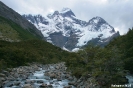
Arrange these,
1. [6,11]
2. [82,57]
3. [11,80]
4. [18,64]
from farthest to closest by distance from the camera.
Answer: [6,11] < [18,64] < [82,57] < [11,80]

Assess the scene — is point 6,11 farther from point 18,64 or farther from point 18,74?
point 18,74

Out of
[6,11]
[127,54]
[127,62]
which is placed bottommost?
[127,62]

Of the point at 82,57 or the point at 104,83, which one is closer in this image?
A: the point at 104,83

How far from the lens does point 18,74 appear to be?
3366cm

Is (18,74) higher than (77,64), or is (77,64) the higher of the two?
(77,64)

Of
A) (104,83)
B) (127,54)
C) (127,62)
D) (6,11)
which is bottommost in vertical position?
(104,83)

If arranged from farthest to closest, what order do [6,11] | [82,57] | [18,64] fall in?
[6,11]
[18,64]
[82,57]

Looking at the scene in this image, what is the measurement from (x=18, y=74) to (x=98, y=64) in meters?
14.0

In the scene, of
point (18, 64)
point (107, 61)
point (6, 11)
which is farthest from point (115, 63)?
point (6, 11)

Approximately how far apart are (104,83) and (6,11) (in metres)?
151

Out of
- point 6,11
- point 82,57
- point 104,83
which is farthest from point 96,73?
point 6,11

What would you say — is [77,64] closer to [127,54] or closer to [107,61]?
[127,54]

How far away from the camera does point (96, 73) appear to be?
24.0 m

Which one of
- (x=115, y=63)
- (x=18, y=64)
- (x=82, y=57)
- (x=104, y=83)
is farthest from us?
(x=18, y=64)
